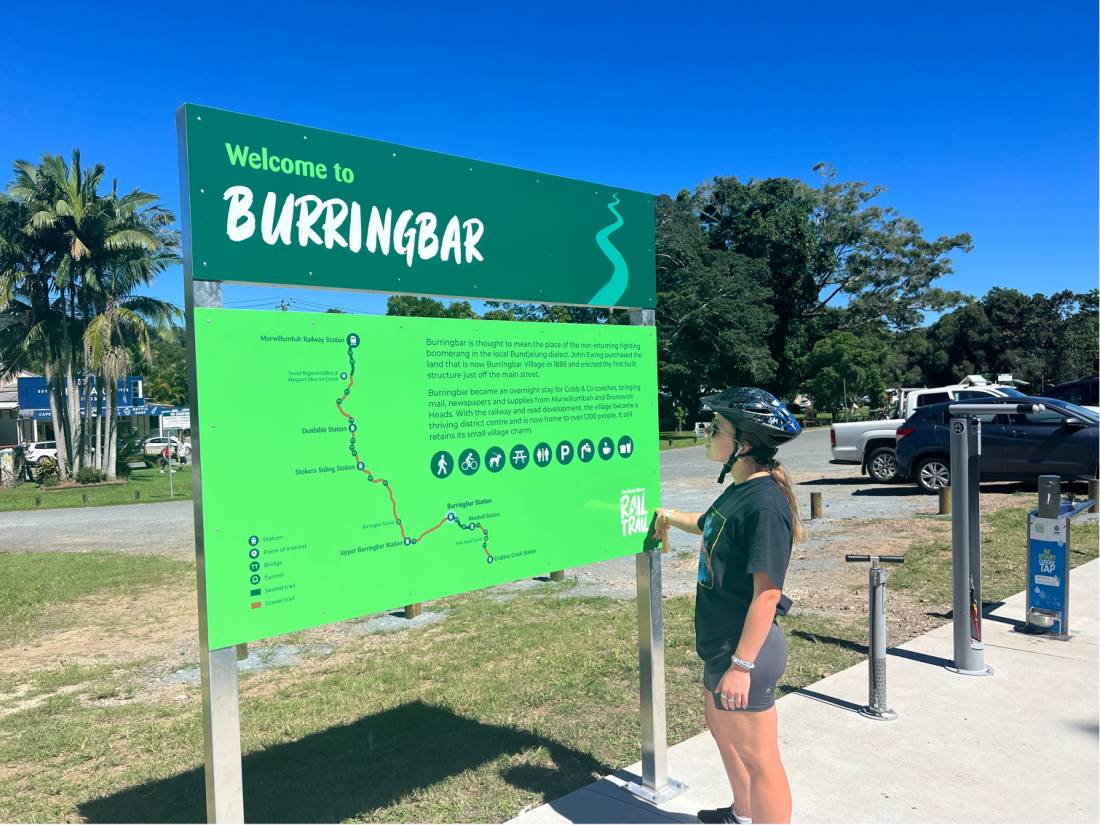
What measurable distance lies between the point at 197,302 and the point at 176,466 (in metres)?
39.2

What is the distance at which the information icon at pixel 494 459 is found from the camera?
11.3 ft

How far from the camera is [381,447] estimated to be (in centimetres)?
307

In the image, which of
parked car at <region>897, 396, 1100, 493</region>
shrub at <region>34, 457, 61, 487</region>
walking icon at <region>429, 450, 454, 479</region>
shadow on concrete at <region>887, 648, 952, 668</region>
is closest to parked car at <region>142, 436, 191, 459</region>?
shrub at <region>34, 457, 61, 487</region>

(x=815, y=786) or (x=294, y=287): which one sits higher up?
(x=294, y=287)

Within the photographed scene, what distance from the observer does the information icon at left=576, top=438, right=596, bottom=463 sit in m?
3.83

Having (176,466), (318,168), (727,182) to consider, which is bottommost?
(176,466)

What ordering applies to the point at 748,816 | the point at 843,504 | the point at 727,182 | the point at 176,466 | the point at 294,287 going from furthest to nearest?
A: the point at 727,182
the point at 176,466
the point at 843,504
the point at 748,816
the point at 294,287

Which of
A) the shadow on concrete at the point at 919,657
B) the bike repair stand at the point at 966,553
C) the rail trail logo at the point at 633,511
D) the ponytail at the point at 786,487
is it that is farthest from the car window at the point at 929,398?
the ponytail at the point at 786,487

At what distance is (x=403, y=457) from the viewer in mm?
3137

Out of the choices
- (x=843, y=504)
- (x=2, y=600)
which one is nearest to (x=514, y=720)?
(x=2, y=600)

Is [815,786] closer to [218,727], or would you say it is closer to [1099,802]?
[1099,802]

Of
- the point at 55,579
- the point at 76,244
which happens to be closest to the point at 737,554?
the point at 55,579

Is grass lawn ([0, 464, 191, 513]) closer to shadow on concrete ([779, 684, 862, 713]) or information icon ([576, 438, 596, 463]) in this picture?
shadow on concrete ([779, 684, 862, 713])

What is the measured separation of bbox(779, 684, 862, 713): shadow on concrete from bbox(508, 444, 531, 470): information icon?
2.60 m
